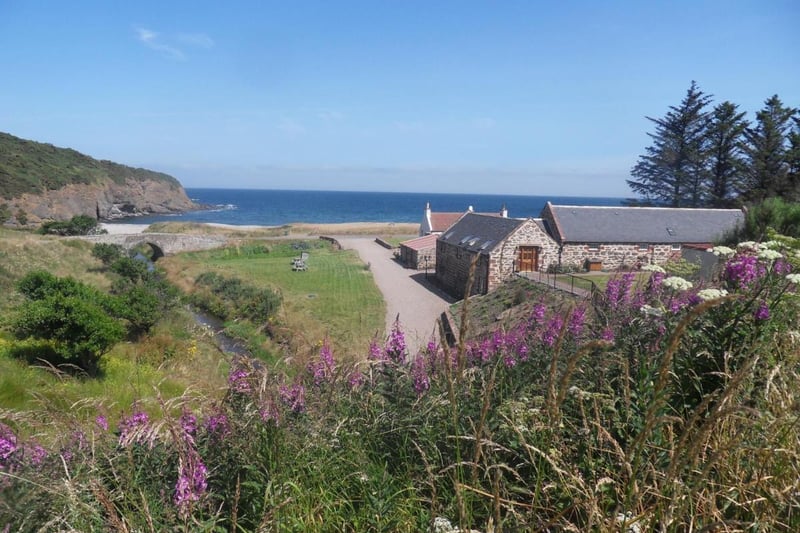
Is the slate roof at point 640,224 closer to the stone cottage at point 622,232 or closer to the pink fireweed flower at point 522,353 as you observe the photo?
the stone cottage at point 622,232

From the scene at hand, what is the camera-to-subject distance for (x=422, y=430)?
2438 mm

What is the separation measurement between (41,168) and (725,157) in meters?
81.9

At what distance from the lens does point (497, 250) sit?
23422mm

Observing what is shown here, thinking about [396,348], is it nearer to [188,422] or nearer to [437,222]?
[188,422]

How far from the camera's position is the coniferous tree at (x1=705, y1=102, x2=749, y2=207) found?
129ft

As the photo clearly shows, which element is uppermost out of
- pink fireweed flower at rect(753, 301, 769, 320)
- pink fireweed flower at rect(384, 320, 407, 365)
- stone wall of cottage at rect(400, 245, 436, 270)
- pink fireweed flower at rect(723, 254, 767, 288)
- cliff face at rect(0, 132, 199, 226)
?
cliff face at rect(0, 132, 199, 226)

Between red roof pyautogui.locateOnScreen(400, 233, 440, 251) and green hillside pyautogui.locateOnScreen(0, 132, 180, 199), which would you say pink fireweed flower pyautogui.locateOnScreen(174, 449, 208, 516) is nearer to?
red roof pyautogui.locateOnScreen(400, 233, 440, 251)

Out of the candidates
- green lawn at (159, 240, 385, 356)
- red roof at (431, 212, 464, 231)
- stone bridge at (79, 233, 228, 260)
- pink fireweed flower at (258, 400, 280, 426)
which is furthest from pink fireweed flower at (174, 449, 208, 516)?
red roof at (431, 212, 464, 231)

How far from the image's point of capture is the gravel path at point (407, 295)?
69.7 feet

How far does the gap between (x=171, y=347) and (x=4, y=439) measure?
1332 centimetres

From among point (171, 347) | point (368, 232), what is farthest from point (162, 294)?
point (368, 232)

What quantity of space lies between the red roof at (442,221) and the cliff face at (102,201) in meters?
42.7

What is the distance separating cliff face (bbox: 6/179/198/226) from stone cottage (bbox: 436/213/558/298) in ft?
163

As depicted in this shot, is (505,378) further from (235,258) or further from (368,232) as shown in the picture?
(368,232)
